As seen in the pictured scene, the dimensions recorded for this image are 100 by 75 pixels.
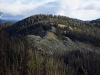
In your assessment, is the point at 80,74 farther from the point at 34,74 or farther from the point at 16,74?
the point at 34,74

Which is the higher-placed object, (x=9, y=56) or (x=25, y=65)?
(x=25, y=65)

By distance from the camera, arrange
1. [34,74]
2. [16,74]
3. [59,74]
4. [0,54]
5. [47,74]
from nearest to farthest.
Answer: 1. [0,54]
2. [16,74]
3. [34,74]
4. [47,74]
5. [59,74]

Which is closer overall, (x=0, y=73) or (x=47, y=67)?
(x=0, y=73)

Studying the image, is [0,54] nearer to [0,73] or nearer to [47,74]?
[0,73]

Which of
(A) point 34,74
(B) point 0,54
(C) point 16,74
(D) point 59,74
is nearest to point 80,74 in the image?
(B) point 0,54

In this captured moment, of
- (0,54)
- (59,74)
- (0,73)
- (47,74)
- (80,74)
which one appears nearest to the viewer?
(80,74)

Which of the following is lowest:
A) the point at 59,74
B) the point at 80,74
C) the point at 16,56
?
the point at 59,74

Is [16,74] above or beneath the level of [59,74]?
above

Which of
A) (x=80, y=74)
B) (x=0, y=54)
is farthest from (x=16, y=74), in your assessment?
(x=80, y=74)

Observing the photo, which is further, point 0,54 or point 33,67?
point 33,67
